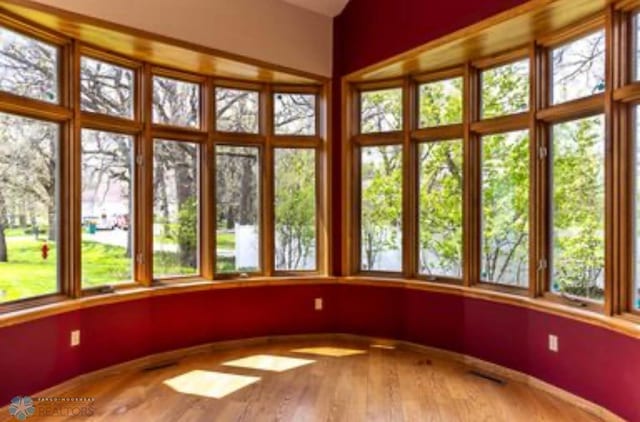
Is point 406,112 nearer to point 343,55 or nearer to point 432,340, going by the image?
point 343,55

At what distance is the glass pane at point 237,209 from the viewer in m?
4.54

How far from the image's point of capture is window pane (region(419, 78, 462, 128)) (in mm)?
4223

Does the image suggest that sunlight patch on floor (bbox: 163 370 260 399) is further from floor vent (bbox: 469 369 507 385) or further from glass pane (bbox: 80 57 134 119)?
glass pane (bbox: 80 57 134 119)

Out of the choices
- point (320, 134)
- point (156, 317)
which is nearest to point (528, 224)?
point (320, 134)

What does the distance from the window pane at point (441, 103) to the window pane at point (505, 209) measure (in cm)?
39

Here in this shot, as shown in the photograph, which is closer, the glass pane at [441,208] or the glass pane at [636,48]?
the glass pane at [636,48]

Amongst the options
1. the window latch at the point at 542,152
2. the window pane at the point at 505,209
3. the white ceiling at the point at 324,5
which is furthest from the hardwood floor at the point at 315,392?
the white ceiling at the point at 324,5

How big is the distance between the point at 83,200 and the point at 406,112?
2985mm

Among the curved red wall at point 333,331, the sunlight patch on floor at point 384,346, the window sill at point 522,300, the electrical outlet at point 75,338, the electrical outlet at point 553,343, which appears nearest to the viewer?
the window sill at point 522,300

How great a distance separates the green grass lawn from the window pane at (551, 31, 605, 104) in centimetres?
356

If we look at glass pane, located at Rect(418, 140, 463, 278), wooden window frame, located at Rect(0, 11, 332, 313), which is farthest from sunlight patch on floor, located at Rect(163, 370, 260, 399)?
glass pane, located at Rect(418, 140, 463, 278)

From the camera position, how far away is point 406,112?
4.52m

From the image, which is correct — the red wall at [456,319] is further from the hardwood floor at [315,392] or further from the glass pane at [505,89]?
the glass pane at [505,89]

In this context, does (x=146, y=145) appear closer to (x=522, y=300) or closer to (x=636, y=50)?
(x=522, y=300)
